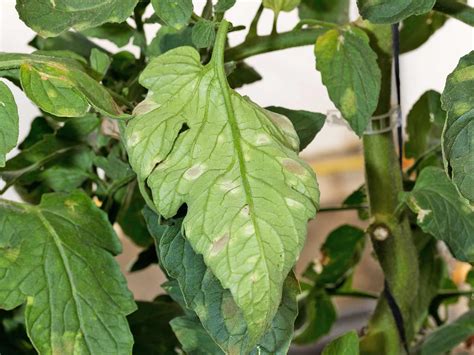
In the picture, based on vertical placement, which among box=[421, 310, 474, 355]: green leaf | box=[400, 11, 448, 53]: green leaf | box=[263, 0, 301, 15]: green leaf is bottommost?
box=[421, 310, 474, 355]: green leaf

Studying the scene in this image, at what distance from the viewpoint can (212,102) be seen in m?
0.40

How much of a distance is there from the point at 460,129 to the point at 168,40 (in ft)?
0.80

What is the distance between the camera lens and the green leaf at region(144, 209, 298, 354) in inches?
15.6

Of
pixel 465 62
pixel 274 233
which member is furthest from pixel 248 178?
pixel 465 62

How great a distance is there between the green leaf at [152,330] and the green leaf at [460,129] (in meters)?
0.29

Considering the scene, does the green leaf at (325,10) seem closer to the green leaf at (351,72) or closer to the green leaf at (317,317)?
the green leaf at (351,72)

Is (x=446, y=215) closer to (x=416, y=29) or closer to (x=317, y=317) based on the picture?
(x=416, y=29)

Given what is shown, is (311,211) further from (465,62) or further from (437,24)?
(437,24)

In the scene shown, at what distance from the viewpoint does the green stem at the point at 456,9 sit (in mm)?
476

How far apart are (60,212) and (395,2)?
240 mm

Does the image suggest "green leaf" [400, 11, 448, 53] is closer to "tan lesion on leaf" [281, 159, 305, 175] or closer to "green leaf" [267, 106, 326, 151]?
"green leaf" [267, 106, 326, 151]

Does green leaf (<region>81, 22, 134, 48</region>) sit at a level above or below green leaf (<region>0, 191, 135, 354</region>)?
above

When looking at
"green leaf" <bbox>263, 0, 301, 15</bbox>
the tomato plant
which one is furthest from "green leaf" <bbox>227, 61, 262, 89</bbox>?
"green leaf" <bbox>263, 0, 301, 15</bbox>

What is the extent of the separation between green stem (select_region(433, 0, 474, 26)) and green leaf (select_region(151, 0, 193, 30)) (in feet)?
0.53
